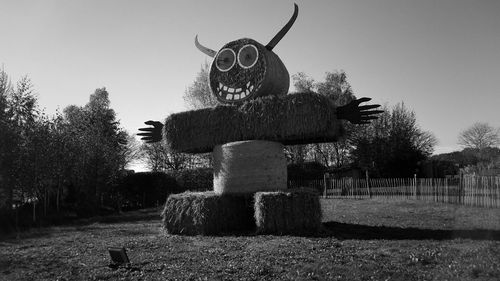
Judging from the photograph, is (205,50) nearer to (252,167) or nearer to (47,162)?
(252,167)

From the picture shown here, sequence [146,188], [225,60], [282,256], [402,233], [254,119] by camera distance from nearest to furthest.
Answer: [282,256] → [402,233] → [254,119] → [225,60] → [146,188]

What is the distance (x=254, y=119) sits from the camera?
37.8ft

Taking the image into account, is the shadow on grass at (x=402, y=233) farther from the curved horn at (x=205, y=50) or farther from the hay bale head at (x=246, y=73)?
the curved horn at (x=205, y=50)

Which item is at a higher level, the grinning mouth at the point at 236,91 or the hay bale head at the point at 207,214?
the grinning mouth at the point at 236,91

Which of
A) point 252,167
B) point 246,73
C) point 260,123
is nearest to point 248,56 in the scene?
point 246,73

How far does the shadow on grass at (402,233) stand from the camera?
9.57 m

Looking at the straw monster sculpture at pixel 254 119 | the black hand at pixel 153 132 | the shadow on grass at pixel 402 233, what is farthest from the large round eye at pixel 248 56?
the shadow on grass at pixel 402 233

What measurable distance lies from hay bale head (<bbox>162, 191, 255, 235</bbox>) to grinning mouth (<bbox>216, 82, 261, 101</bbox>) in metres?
2.71

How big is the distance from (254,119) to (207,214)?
2.69 m

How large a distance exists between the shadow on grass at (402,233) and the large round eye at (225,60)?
503cm

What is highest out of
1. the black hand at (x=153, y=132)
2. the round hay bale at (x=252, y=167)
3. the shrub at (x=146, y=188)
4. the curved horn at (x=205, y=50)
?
the curved horn at (x=205, y=50)

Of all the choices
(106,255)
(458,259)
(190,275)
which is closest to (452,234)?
(458,259)

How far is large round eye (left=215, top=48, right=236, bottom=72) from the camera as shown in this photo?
1208 cm

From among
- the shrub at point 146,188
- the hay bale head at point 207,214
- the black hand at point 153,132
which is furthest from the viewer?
the shrub at point 146,188
